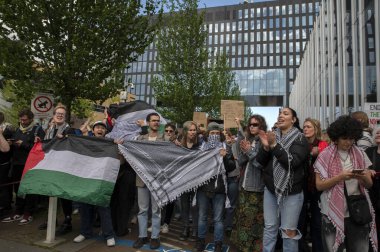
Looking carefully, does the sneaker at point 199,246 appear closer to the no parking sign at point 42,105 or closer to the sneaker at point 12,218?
the sneaker at point 12,218

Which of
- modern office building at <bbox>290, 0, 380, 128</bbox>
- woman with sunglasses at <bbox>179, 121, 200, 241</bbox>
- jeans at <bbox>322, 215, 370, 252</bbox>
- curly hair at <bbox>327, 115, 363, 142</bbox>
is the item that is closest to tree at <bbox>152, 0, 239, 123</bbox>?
modern office building at <bbox>290, 0, 380, 128</bbox>

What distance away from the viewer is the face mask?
17.9 feet

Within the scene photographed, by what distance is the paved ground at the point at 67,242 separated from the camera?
498cm

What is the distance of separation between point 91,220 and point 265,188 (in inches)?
117

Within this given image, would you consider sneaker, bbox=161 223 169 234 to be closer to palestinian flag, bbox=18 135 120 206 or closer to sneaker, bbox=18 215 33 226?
palestinian flag, bbox=18 135 120 206

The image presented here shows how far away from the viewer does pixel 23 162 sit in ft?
20.5

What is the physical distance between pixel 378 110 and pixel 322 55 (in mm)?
20031

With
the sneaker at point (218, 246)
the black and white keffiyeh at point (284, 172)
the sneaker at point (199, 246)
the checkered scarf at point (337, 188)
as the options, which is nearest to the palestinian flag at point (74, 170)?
the sneaker at point (199, 246)

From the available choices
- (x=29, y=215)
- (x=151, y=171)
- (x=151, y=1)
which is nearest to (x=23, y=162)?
(x=29, y=215)

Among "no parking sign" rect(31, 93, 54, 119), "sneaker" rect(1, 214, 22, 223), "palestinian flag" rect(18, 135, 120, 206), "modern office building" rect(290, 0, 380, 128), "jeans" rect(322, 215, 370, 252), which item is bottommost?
"sneaker" rect(1, 214, 22, 223)

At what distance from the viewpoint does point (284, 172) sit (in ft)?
13.0

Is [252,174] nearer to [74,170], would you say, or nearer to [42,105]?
[74,170]

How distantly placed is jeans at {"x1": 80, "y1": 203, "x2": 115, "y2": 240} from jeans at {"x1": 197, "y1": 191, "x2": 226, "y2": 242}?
4.56 ft

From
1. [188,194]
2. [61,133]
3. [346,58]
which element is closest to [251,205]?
[188,194]
